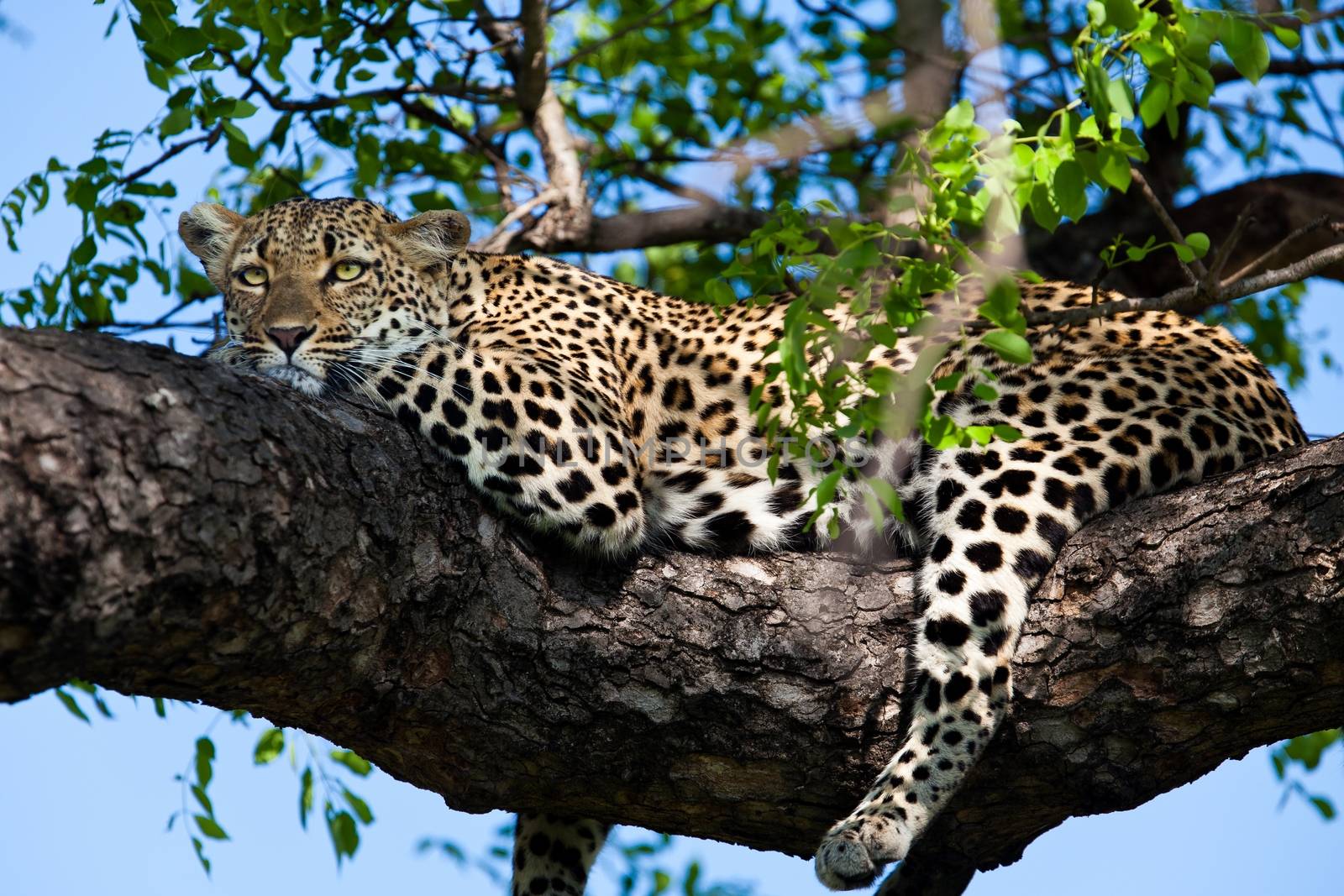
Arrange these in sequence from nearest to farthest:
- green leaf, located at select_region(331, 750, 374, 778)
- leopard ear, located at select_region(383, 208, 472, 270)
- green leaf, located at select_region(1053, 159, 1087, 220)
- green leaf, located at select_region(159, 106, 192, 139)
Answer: green leaf, located at select_region(1053, 159, 1087, 220), green leaf, located at select_region(159, 106, 192, 139), leopard ear, located at select_region(383, 208, 472, 270), green leaf, located at select_region(331, 750, 374, 778)

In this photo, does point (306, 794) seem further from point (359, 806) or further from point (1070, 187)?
point (1070, 187)

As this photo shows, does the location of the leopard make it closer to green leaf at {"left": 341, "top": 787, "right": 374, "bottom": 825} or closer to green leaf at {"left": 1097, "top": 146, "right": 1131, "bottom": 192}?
green leaf at {"left": 1097, "top": 146, "right": 1131, "bottom": 192}

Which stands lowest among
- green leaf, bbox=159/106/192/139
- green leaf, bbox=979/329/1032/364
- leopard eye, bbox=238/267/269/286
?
green leaf, bbox=979/329/1032/364

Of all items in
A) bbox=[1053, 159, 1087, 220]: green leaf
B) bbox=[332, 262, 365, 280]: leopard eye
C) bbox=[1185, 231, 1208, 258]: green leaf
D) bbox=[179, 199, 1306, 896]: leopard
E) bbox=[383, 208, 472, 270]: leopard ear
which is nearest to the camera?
bbox=[1053, 159, 1087, 220]: green leaf

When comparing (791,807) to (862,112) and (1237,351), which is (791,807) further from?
(862,112)

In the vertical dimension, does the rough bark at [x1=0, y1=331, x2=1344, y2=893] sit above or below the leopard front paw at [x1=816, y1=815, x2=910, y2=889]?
above

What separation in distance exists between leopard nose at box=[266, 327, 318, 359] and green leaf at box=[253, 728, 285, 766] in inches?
111

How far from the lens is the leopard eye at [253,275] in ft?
22.6

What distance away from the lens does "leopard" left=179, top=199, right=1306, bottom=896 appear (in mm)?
5633

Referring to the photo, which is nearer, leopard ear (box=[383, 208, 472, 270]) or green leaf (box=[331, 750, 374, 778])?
leopard ear (box=[383, 208, 472, 270])

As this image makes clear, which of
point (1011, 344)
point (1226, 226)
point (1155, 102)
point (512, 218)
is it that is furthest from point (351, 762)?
point (1155, 102)

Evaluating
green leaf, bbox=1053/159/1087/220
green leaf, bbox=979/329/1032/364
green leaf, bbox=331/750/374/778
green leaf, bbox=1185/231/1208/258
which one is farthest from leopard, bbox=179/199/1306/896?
green leaf, bbox=331/750/374/778

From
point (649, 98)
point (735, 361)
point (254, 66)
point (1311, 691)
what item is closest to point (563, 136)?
point (649, 98)

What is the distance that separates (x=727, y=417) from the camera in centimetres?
709
